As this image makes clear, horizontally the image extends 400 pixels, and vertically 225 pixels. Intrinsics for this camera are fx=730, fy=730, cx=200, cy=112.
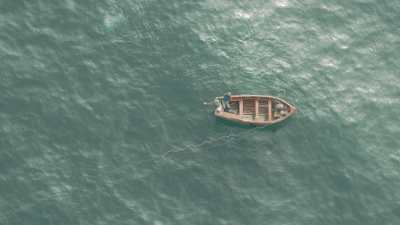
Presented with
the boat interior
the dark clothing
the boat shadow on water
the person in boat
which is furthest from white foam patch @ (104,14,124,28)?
the boat shadow on water

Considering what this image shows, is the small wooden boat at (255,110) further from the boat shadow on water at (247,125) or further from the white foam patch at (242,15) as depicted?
the white foam patch at (242,15)

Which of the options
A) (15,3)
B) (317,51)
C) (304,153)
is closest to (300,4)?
(317,51)

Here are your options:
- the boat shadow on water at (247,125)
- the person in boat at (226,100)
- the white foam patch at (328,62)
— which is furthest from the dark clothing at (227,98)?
the white foam patch at (328,62)

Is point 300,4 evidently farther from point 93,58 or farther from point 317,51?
point 93,58

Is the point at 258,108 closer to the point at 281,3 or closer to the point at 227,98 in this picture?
the point at 227,98

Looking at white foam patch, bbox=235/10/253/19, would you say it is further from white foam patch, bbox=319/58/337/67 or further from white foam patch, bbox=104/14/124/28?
white foam patch, bbox=104/14/124/28

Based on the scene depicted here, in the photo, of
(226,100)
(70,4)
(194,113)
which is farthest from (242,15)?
(70,4)

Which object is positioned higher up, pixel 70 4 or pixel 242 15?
pixel 242 15
